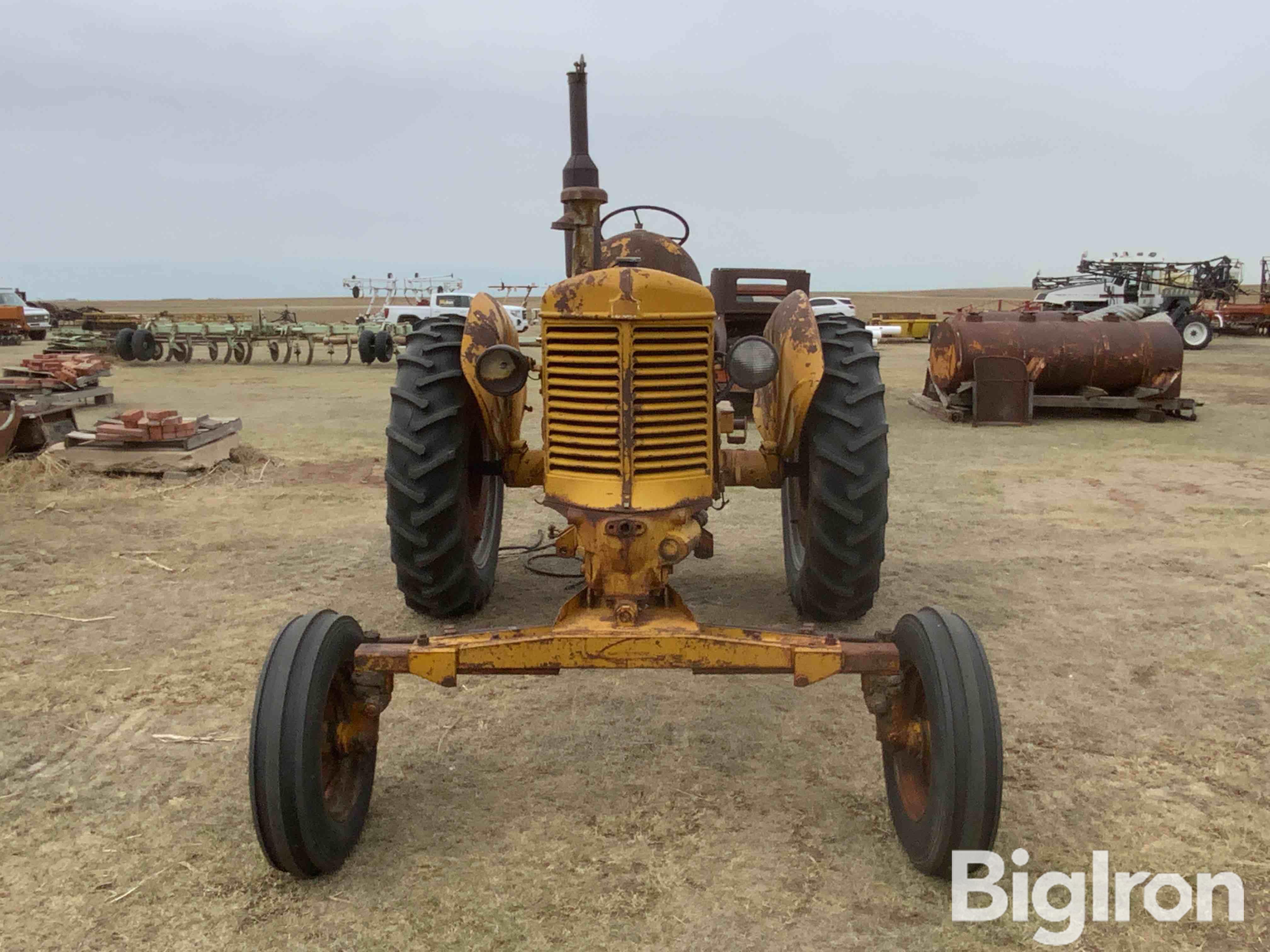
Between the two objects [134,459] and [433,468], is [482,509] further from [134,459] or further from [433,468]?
[134,459]

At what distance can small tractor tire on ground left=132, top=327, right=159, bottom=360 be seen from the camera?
2173 centimetres

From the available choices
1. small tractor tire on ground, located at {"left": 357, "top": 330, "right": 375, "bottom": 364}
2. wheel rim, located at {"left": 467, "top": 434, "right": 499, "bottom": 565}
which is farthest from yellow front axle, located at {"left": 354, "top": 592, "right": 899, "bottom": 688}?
small tractor tire on ground, located at {"left": 357, "top": 330, "right": 375, "bottom": 364}

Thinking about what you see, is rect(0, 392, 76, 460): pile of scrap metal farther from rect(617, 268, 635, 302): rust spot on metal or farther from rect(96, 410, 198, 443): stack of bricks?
rect(617, 268, 635, 302): rust spot on metal

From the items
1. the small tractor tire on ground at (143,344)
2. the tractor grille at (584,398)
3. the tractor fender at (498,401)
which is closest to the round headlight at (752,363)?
the tractor grille at (584,398)

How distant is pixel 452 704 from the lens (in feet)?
13.6

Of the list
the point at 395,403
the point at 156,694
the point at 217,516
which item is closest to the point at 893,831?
the point at 395,403

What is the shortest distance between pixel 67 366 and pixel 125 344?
9.69 m

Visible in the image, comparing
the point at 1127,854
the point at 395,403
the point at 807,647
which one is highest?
the point at 395,403

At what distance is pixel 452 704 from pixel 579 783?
85 cm

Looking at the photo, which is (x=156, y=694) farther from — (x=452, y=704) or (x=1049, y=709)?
(x=1049, y=709)

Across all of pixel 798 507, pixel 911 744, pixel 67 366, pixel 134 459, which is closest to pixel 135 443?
pixel 134 459

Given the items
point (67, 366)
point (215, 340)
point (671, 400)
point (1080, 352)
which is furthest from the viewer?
point (215, 340)

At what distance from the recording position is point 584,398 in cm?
364

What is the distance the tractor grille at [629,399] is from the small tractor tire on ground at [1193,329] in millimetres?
25373
